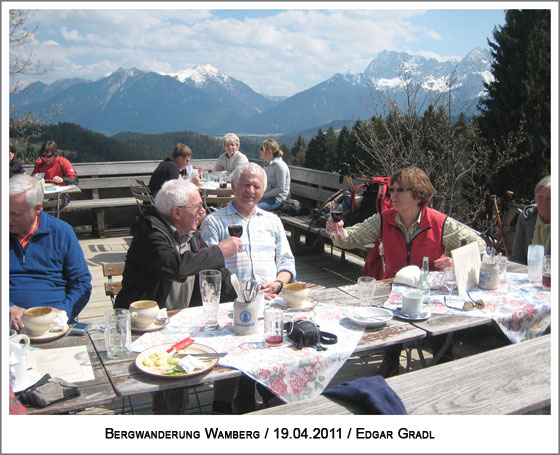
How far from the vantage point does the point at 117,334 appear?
5.93ft

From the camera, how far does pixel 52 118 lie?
8.45m

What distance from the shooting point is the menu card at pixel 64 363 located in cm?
166

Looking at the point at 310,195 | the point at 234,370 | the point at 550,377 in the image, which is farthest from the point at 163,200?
the point at 310,195

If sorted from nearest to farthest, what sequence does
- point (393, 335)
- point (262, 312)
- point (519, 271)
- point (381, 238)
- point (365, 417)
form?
point (365, 417) → point (393, 335) → point (262, 312) → point (519, 271) → point (381, 238)

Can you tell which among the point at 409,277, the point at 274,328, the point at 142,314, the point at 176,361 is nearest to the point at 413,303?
the point at 409,277

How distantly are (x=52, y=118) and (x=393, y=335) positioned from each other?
27.0 ft

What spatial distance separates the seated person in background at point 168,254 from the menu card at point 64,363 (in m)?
0.63

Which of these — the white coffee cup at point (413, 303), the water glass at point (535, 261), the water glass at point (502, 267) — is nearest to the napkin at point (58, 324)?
the white coffee cup at point (413, 303)

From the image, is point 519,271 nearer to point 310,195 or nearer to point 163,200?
point 163,200

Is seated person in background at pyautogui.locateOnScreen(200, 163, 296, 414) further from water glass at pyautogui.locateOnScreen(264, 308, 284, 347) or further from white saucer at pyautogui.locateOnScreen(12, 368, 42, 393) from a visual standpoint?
white saucer at pyautogui.locateOnScreen(12, 368, 42, 393)

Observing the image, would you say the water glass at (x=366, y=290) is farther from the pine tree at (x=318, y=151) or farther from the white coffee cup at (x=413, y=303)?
the pine tree at (x=318, y=151)

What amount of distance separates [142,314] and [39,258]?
89 cm

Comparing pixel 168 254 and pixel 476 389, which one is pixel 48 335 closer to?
pixel 168 254

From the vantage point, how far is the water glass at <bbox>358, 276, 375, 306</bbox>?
2250 mm
